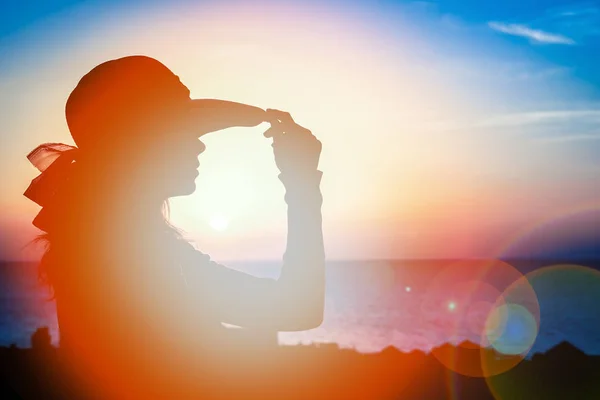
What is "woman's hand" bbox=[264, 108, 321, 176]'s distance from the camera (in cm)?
231

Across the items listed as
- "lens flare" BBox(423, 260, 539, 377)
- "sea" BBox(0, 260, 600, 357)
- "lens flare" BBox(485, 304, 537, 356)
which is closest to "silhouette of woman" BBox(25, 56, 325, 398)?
"lens flare" BBox(423, 260, 539, 377)

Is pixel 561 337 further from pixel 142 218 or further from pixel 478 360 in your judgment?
pixel 142 218

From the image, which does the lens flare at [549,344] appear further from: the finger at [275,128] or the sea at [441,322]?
the finger at [275,128]

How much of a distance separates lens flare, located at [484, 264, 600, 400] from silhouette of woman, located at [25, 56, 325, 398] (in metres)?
12.3

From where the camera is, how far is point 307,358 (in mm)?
16734

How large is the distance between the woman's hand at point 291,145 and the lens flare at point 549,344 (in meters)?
12.3

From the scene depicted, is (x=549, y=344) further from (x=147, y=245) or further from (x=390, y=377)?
(x=147, y=245)

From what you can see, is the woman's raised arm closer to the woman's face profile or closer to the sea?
the woman's face profile

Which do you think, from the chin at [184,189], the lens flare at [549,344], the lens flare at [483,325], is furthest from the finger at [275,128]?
the lens flare at [483,325]

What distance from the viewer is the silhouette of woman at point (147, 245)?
2.04m

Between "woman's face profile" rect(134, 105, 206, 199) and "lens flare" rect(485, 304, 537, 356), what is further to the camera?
"lens flare" rect(485, 304, 537, 356)

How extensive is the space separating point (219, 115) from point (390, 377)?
13248 mm

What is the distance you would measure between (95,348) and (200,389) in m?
0.45

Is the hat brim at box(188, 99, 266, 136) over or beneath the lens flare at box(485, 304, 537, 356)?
beneath
